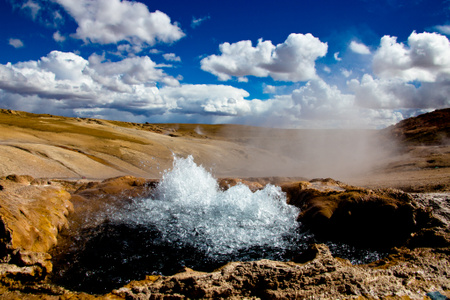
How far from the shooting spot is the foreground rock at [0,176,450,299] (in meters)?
4.80

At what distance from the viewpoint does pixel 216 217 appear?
9898 mm

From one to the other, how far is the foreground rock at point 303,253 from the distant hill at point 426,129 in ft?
118

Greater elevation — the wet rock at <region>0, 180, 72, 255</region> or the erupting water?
the wet rock at <region>0, 180, 72, 255</region>

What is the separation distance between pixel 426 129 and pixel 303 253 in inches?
1880

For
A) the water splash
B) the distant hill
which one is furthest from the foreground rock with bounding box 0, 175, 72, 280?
the distant hill

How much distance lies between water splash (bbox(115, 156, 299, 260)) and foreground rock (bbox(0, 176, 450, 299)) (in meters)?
0.97

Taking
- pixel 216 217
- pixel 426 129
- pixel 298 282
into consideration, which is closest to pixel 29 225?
pixel 216 217

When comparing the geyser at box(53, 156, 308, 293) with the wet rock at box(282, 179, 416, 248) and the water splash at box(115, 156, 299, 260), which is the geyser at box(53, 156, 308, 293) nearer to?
the water splash at box(115, 156, 299, 260)

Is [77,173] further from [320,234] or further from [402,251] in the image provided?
[402,251]

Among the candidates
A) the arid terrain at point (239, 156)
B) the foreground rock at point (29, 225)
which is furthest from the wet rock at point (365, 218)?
the arid terrain at point (239, 156)

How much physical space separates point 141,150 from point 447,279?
33.1 m

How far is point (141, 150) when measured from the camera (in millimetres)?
34375

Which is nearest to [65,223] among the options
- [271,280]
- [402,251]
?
[271,280]

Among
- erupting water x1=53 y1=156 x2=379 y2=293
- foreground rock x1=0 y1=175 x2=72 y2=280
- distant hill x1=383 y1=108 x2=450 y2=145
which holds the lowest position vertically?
erupting water x1=53 y1=156 x2=379 y2=293
